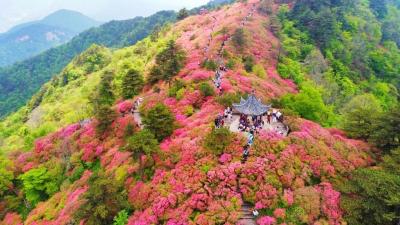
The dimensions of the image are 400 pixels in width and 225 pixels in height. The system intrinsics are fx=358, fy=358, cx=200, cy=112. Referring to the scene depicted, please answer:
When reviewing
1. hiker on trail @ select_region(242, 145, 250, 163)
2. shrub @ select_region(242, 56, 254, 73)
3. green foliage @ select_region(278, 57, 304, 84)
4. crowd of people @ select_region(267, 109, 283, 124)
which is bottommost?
green foliage @ select_region(278, 57, 304, 84)

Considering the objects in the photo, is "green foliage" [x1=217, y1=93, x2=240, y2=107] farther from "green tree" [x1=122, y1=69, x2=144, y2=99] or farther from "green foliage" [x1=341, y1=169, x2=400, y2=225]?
"green tree" [x1=122, y1=69, x2=144, y2=99]

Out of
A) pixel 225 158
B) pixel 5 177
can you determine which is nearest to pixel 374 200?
pixel 225 158

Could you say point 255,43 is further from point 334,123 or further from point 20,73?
point 20,73

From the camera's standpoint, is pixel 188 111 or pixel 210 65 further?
pixel 210 65

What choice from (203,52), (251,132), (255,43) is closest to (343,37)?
(255,43)

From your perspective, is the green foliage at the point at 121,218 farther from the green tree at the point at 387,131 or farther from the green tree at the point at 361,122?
the green tree at the point at 361,122

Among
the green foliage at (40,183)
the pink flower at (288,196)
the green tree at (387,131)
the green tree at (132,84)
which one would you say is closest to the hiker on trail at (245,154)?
the pink flower at (288,196)

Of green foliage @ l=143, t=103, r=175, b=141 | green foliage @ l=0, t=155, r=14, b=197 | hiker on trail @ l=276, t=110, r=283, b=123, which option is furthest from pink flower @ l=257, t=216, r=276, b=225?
green foliage @ l=0, t=155, r=14, b=197

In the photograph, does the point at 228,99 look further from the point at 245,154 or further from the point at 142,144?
the point at 142,144
